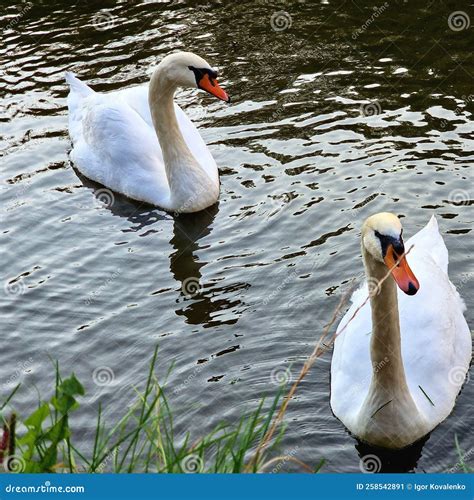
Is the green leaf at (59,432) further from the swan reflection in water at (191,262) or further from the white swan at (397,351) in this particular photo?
the swan reflection in water at (191,262)

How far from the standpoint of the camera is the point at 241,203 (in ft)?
35.7

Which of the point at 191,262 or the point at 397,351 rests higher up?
the point at 397,351

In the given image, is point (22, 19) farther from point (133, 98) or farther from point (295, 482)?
point (295, 482)

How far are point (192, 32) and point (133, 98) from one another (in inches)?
120

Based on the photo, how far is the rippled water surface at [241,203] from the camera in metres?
8.05

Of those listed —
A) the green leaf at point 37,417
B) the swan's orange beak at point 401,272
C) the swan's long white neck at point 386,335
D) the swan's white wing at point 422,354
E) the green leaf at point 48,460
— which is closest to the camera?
the green leaf at point 37,417

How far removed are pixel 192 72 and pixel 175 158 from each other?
91 cm

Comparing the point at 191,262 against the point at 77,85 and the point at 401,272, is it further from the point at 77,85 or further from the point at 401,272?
the point at 77,85

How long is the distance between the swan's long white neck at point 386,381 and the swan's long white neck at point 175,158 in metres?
→ 4.31

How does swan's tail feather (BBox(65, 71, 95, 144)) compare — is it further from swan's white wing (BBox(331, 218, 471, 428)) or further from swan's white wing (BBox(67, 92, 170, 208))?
swan's white wing (BBox(331, 218, 471, 428))

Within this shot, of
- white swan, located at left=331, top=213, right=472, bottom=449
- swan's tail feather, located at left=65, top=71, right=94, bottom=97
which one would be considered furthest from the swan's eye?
swan's tail feather, located at left=65, top=71, right=94, bottom=97

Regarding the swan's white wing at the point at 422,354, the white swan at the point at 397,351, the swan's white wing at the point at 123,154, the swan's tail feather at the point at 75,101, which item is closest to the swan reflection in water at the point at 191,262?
the swan's white wing at the point at 123,154

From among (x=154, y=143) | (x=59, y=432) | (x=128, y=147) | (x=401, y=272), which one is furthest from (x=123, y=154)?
(x=59, y=432)

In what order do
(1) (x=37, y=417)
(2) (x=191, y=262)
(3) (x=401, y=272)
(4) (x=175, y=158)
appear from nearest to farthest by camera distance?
(1) (x=37, y=417)
(3) (x=401, y=272)
(2) (x=191, y=262)
(4) (x=175, y=158)
